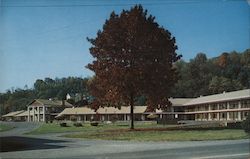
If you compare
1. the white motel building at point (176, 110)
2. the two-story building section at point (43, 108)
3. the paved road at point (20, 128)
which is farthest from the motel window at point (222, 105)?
the paved road at point (20, 128)

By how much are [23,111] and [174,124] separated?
276cm

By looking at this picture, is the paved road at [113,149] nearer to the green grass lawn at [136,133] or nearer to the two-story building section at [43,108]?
the green grass lawn at [136,133]

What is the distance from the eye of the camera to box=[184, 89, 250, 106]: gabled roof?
847cm

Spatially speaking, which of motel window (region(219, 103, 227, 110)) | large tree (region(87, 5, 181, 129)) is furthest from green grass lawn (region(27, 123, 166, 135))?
motel window (region(219, 103, 227, 110))

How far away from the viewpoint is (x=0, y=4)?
6.82 meters

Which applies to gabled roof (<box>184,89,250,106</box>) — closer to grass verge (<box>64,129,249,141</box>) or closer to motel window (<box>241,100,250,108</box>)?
motel window (<box>241,100,250,108</box>)

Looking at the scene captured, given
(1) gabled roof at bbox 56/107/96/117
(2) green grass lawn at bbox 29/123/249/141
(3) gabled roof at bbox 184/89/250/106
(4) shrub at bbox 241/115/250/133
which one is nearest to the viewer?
(1) gabled roof at bbox 56/107/96/117

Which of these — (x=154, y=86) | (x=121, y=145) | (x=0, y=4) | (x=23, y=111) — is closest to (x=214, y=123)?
(x=154, y=86)

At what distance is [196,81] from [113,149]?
1982mm

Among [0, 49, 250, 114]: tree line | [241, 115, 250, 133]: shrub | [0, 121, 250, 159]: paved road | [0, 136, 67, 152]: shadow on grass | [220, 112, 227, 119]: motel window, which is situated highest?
[0, 49, 250, 114]: tree line

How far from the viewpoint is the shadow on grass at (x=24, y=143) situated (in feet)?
23.0

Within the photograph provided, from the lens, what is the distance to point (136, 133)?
26.0 ft

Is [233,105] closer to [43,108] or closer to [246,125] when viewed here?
[246,125]

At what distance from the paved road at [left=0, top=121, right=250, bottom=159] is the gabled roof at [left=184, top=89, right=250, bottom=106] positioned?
753 millimetres
